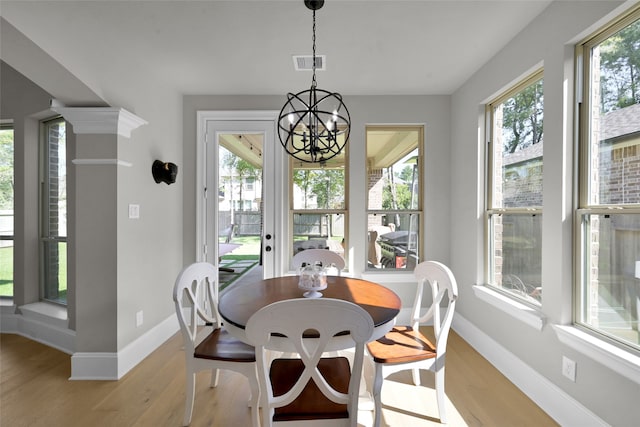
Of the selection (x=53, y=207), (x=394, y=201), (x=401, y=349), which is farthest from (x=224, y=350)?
(x=53, y=207)

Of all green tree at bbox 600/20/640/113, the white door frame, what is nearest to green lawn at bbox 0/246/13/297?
the white door frame

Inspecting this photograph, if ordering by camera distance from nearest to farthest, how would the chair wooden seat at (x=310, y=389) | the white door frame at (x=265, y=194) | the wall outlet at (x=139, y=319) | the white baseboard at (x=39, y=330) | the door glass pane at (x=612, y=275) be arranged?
the chair wooden seat at (x=310, y=389), the door glass pane at (x=612, y=275), the wall outlet at (x=139, y=319), the white baseboard at (x=39, y=330), the white door frame at (x=265, y=194)

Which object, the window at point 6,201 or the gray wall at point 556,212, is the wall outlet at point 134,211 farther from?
the gray wall at point 556,212

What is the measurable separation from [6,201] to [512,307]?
16.5ft

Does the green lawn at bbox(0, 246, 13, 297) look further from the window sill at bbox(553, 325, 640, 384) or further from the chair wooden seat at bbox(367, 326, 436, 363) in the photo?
the window sill at bbox(553, 325, 640, 384)

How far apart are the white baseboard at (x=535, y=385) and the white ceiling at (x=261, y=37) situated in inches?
99.0

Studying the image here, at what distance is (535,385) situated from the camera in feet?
7.25

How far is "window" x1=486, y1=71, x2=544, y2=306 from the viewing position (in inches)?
92.6

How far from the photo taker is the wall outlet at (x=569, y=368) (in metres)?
1.90

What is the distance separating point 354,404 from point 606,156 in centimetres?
194

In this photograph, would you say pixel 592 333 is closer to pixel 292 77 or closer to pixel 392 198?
pixel 392 198

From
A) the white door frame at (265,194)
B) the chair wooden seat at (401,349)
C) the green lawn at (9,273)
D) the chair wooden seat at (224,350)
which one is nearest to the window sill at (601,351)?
the chair wooden seat at (401,349)

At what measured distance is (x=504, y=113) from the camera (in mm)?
2789

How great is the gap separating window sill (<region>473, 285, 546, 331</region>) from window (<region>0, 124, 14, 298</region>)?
191 inches
